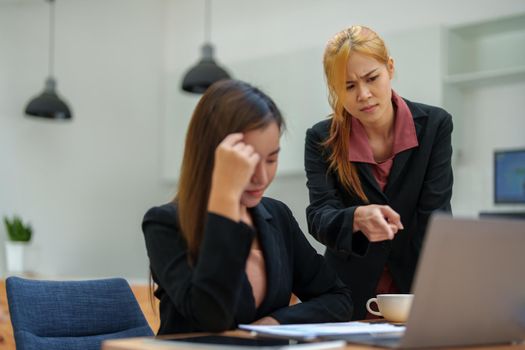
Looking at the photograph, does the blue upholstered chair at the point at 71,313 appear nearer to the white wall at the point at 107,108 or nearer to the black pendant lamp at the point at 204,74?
the black pendant lamp at the point at 204,74

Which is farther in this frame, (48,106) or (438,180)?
(48,106)

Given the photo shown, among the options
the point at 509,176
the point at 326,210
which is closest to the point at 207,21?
the point at 509,176

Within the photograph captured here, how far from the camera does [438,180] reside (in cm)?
177

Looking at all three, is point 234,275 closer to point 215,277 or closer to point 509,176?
point 215,277

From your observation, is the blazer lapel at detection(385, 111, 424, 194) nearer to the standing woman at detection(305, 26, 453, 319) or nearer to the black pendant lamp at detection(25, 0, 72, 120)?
the standing woman at detection(305, 26, 453, 319)

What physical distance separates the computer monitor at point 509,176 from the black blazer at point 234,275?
2733 millimetres

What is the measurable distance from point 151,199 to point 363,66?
4.53 meters

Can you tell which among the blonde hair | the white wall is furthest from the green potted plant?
the blonde hair

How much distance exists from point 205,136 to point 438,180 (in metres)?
0.69

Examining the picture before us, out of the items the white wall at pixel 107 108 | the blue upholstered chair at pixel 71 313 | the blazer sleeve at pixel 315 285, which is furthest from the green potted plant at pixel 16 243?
the blazer sleeve at pixel 315 285

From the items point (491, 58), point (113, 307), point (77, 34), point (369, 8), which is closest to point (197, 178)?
point (113, 307)

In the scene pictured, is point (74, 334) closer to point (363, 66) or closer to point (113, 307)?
point (113, 307)

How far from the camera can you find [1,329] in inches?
144

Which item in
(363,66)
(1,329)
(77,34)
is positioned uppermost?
(77,34)
